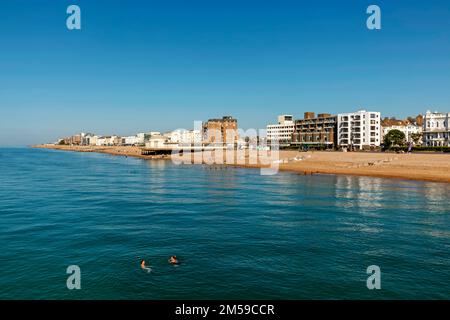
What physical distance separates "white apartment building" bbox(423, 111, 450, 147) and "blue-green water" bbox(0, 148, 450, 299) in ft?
347

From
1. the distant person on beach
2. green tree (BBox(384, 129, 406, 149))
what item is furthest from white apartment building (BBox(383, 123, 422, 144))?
the distant person on beach

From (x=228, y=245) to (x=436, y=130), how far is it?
14187cm

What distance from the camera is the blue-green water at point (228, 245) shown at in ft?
62.6

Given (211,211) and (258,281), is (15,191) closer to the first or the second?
(211,211)

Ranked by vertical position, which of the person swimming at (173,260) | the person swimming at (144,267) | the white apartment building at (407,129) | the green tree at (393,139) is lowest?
the person swimming at (144,267)

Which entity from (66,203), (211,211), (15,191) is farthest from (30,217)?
(15,191)

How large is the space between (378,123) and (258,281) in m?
168

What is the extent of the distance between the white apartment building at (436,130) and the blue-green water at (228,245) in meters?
106

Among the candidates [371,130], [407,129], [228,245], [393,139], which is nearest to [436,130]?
[393,139]

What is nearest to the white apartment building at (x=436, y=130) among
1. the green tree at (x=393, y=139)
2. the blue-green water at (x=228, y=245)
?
the green tree at (x=393, y=139)

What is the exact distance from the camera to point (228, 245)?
2611 centimetres

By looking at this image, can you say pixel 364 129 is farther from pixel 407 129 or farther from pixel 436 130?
pixel 407 129

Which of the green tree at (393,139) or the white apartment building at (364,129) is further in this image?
the white apartment building at (364,129)

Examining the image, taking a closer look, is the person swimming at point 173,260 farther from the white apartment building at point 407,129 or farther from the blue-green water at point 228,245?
the white apartment building at point 407,129
